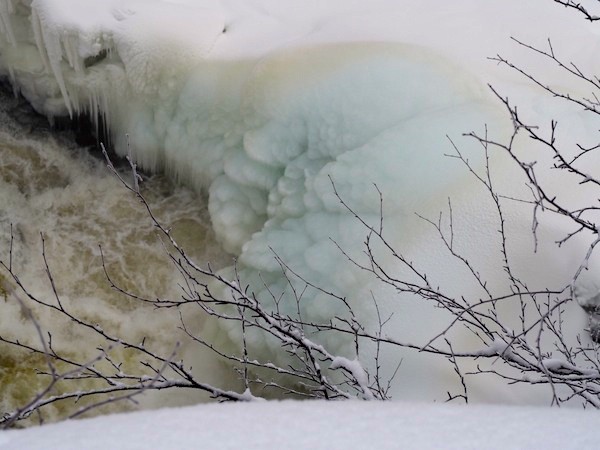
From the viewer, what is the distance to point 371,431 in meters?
1.42

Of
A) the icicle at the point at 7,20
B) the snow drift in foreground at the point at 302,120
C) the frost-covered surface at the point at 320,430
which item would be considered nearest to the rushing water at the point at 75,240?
the snow drift in foreground at the point at 302,120

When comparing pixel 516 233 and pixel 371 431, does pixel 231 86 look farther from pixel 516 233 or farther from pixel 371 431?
pixel 371 431

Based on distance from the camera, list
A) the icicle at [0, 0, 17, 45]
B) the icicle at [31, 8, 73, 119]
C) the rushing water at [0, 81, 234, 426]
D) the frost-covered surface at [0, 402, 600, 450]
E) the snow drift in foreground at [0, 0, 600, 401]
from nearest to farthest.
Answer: the frost-covered surface at [0, 402, 600, 450], the snow drift in foreground at [0, 0, 600, 401], the rushing water at [0, 81, 234, 426], the icicle at [31, 8, 73, 119], the icicle at [0, 0, 17, 45]

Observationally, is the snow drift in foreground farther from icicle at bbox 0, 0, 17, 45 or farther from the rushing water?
the rushing water

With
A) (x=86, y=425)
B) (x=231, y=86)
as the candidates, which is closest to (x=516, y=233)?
(x=231, y=86)

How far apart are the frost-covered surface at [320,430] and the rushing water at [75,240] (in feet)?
10.4

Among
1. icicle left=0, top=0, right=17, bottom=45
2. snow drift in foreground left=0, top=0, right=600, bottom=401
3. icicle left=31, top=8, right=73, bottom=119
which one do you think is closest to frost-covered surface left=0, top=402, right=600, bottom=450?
snow drift in foreground left=0, top=0, right=600, bottom=401

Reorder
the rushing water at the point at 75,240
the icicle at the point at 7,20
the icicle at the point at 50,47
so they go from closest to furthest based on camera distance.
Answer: the rushing water at the point at 75,240 → the icicle at the point at 50,47 → the icicle at the point at 7,20

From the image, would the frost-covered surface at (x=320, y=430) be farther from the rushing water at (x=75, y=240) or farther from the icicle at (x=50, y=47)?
the icicle at (x=50, y=47)

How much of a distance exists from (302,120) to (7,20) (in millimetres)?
2822

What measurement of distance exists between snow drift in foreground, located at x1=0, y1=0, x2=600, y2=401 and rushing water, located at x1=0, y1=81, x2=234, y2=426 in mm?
303

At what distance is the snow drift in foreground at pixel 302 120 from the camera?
12.6 feet

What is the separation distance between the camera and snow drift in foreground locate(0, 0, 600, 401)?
386 cm

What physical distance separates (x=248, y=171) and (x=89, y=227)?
5.15ft
